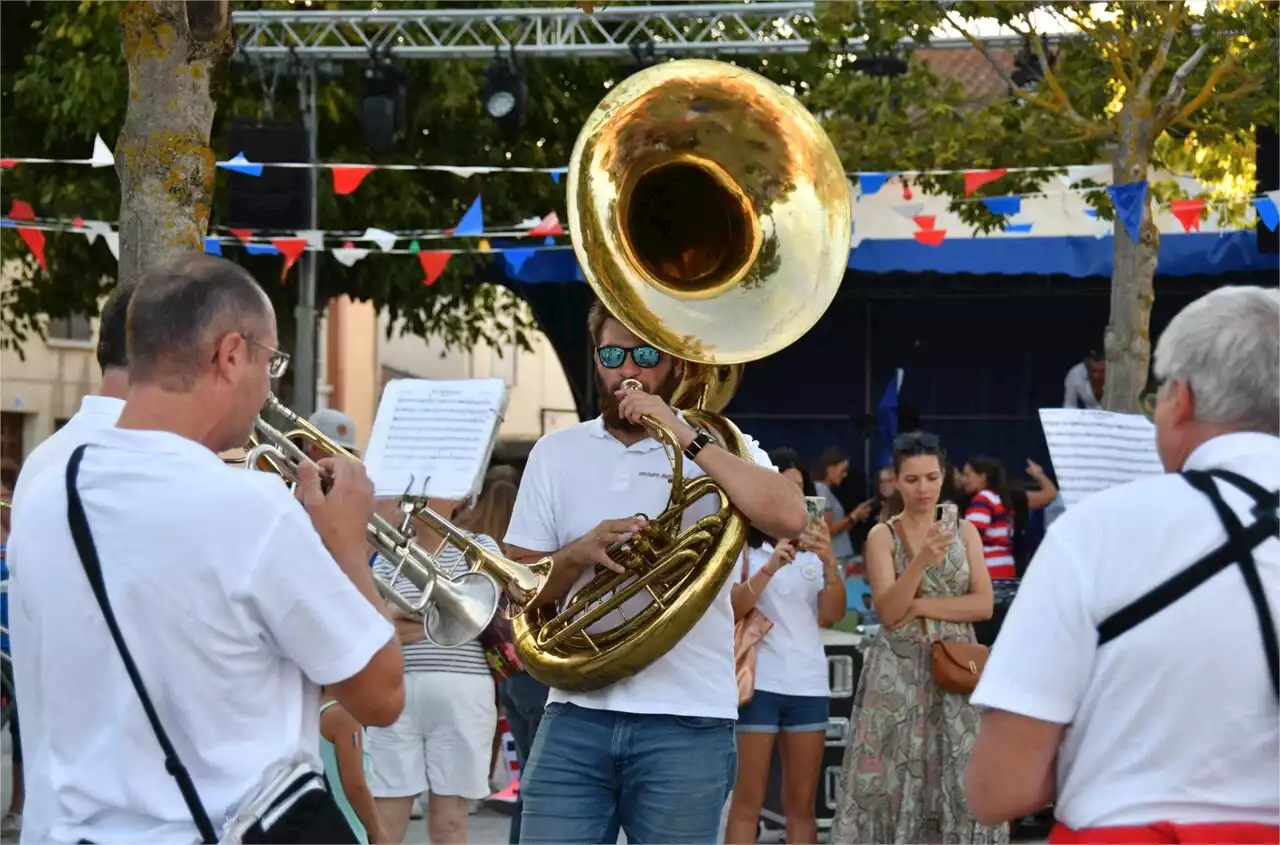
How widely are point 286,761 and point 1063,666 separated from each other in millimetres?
1063

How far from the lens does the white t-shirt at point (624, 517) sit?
395 centimetres

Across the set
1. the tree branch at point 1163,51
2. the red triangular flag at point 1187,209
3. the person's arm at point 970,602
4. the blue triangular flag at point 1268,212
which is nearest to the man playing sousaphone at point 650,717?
the person's arm at point 970,602

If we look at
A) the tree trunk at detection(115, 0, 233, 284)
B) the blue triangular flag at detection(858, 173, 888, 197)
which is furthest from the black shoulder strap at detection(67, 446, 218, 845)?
the blue triangular flag at detection(858, 173, 888, 197)

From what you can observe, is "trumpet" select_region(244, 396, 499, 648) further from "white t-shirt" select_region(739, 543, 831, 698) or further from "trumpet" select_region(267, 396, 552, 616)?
"white t-shirt" select_region(739, 543, 831, 698)

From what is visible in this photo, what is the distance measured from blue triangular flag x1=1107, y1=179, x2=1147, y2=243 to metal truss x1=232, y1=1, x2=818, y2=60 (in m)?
2.78

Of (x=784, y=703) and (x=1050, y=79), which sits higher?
(x=1050, y=79)

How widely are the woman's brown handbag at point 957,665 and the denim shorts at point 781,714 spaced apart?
0.60m

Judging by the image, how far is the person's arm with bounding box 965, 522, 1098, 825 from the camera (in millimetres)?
2494

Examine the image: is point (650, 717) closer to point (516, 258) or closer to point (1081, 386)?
point (1081, 386)

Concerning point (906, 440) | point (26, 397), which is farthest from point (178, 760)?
point (26, 397)

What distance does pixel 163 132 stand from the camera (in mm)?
5066

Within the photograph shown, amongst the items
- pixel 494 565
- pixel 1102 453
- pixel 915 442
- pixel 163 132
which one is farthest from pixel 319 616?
pixel 915 442

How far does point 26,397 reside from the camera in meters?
21.7

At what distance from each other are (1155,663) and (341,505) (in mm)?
1158
